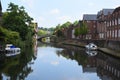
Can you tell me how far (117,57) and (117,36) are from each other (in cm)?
→ 2512

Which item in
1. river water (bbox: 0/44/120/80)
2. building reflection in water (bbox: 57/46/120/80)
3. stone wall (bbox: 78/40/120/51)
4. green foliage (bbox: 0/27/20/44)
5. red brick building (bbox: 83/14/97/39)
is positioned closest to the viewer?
river water (bbox: 0/44/120/80)

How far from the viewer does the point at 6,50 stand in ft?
208

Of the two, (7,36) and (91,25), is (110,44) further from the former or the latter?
(91,25)

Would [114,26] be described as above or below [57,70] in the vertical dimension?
above

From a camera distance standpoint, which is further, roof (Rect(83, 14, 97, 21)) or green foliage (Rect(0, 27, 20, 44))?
roof (Rect(83, 14, 97, 21))

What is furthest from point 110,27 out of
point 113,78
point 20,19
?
point 113,78

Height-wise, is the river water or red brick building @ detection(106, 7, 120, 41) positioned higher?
red brick building @ detection(106, 7, 120, 41)

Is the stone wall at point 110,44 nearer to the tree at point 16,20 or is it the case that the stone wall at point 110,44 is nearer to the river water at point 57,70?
the river water at point 57,70

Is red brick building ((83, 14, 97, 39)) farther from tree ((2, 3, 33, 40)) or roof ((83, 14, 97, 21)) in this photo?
tree ((2, 3, 33, 40))

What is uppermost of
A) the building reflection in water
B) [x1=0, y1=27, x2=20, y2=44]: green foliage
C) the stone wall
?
[x1=0, y1=27, x2=20, y2=44]: green foliage

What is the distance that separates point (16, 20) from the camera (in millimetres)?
83500

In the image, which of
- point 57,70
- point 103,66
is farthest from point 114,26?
point 57,70

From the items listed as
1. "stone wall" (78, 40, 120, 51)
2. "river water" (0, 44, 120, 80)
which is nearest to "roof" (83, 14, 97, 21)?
"stone wall" (78, 40, 120, 51)

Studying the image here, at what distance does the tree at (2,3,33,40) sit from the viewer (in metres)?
83.1
